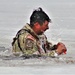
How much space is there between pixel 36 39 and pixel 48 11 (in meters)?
4.07

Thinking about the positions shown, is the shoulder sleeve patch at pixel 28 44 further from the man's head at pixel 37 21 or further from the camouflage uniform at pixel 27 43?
the man's head at pixel 37 21

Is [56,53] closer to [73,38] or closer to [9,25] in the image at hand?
[73,38]

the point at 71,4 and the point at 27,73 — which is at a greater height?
the point at 71,4

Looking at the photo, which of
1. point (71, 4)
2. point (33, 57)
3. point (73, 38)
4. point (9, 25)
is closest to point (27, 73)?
point (33, 57)

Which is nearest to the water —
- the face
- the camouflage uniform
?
the camouflage uniform

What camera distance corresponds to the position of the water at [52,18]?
911 centimetres

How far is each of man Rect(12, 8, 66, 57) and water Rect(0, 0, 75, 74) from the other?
0.38 metres

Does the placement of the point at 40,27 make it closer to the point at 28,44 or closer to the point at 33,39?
the point at 33,39

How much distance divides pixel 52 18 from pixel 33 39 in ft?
11.2

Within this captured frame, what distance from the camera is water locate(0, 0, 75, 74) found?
359 inches

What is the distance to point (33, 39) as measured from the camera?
7.44m

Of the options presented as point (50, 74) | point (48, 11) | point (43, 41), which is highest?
point (48, 11)

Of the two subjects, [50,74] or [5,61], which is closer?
[50,74]

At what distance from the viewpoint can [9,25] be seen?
10281mm
